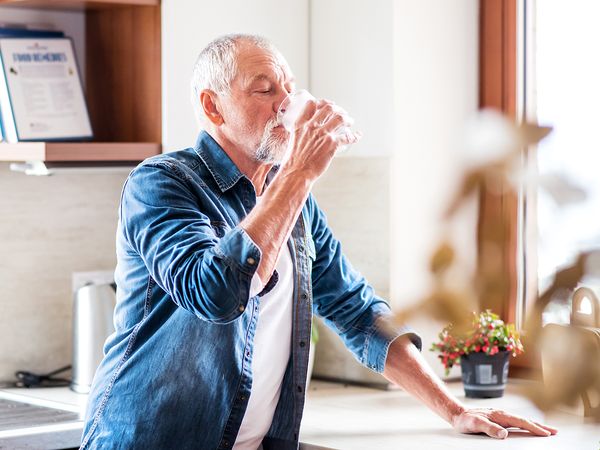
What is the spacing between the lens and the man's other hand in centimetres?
175

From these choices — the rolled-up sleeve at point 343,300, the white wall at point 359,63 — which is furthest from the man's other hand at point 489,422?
the white wall at point 359,63

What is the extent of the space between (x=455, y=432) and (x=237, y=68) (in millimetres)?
774

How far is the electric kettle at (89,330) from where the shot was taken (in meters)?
2.36

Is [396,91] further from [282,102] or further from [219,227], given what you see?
[219,227]

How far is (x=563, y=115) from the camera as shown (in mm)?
334

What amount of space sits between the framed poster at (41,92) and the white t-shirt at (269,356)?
3.09 ft

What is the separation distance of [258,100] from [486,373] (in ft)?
3.07

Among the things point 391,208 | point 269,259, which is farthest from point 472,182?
point 391,208

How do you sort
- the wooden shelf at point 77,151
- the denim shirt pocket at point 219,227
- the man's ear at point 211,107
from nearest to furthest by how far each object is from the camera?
1. the denim shirt pocket at point 219,227
2. the man's ear at point 211,107
3. the wooden shelf at point 77,151

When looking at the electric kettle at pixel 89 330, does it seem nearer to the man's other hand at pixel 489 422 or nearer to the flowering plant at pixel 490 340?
the flowering plant at pixel 490 340

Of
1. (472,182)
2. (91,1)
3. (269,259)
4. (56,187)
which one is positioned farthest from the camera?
(56,187)

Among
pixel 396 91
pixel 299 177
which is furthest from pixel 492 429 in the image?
pixel 396 91

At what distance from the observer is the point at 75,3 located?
7.81 ft

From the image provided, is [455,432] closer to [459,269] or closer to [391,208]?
[391,208]
